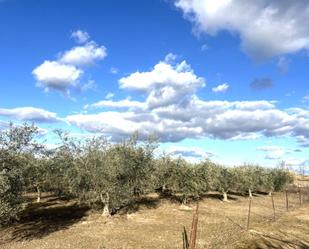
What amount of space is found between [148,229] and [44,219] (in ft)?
33.4

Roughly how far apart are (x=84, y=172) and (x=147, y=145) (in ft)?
22.6

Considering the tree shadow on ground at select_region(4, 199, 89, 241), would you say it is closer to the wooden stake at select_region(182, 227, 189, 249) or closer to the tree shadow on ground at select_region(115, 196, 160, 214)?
the tree shadow on ground at select_region(115, 196, 160, 214)

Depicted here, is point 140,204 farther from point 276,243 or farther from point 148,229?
point 276,243

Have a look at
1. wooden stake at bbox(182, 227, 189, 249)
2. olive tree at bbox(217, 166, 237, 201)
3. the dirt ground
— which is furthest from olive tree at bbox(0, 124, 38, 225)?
olive tree at bbox(217, 166, 237, 201)

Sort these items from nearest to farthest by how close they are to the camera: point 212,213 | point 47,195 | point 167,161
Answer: point 212,213, point 167,161, point 47,195

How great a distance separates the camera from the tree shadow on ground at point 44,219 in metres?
29.6

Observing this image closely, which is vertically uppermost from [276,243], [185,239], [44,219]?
[276,243]

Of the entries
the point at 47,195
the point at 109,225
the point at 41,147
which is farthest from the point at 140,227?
the point at 47,195

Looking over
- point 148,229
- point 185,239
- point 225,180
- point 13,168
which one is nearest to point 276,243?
point 185,239

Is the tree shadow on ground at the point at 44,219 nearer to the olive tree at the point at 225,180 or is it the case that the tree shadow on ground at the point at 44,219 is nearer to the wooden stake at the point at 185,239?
the wooden stake at the point at 185,239

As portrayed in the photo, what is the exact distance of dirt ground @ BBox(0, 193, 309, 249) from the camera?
26.1 meters

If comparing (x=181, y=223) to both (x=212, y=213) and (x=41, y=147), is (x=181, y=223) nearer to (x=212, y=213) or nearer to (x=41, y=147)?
(x=212, y=213)

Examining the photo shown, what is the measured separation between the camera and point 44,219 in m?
35.8

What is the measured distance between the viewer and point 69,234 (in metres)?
28.6
